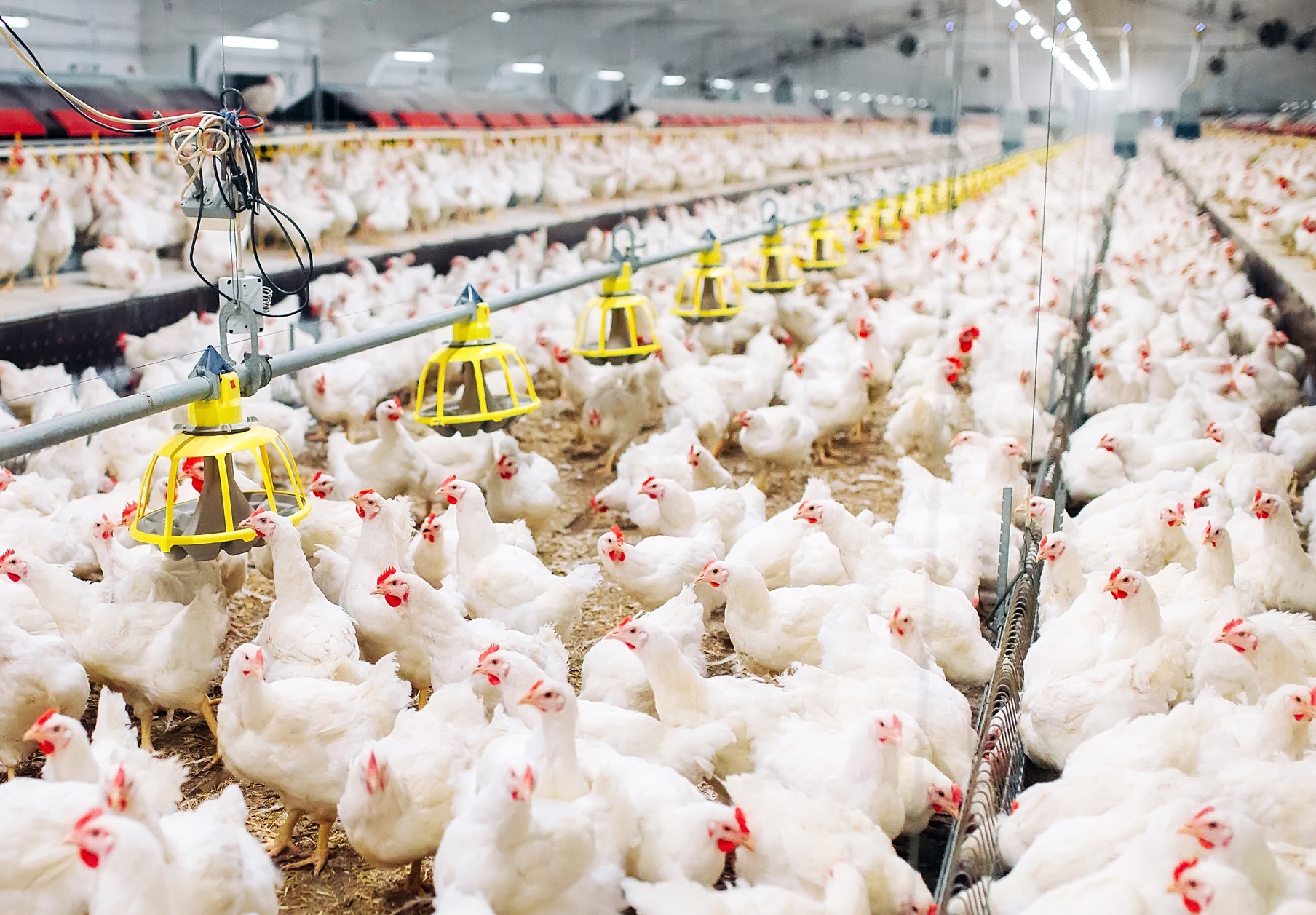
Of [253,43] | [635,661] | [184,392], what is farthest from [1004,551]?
[253,43]

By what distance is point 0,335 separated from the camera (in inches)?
172

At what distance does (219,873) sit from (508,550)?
1570mm

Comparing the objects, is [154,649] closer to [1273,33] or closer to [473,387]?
[473,387]

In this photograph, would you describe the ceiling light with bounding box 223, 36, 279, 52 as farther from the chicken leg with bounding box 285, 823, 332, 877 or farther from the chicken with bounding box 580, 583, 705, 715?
the chicken leg with bounding box 285, 823, 332, 877

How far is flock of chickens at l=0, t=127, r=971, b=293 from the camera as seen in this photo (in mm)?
5508

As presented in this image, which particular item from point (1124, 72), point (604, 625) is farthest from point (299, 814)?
point (1124, 72)

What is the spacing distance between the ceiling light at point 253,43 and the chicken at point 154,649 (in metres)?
2.97

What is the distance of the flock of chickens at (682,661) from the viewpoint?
1.89 meters

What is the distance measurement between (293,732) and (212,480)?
578 mm

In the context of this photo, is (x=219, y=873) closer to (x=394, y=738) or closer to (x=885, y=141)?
(x=394, y=738)

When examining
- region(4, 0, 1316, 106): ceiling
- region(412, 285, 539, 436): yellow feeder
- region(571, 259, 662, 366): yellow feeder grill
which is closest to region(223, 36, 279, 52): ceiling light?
region(4, 0, 1316, 106): ceiling

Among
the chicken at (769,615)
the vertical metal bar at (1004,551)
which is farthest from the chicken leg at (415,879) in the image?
the vertical metal bar at (1004,551)

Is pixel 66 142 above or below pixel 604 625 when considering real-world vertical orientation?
above

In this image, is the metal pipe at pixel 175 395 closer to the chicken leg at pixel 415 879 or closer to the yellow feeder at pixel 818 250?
the chicken leg at pixel 415 879
